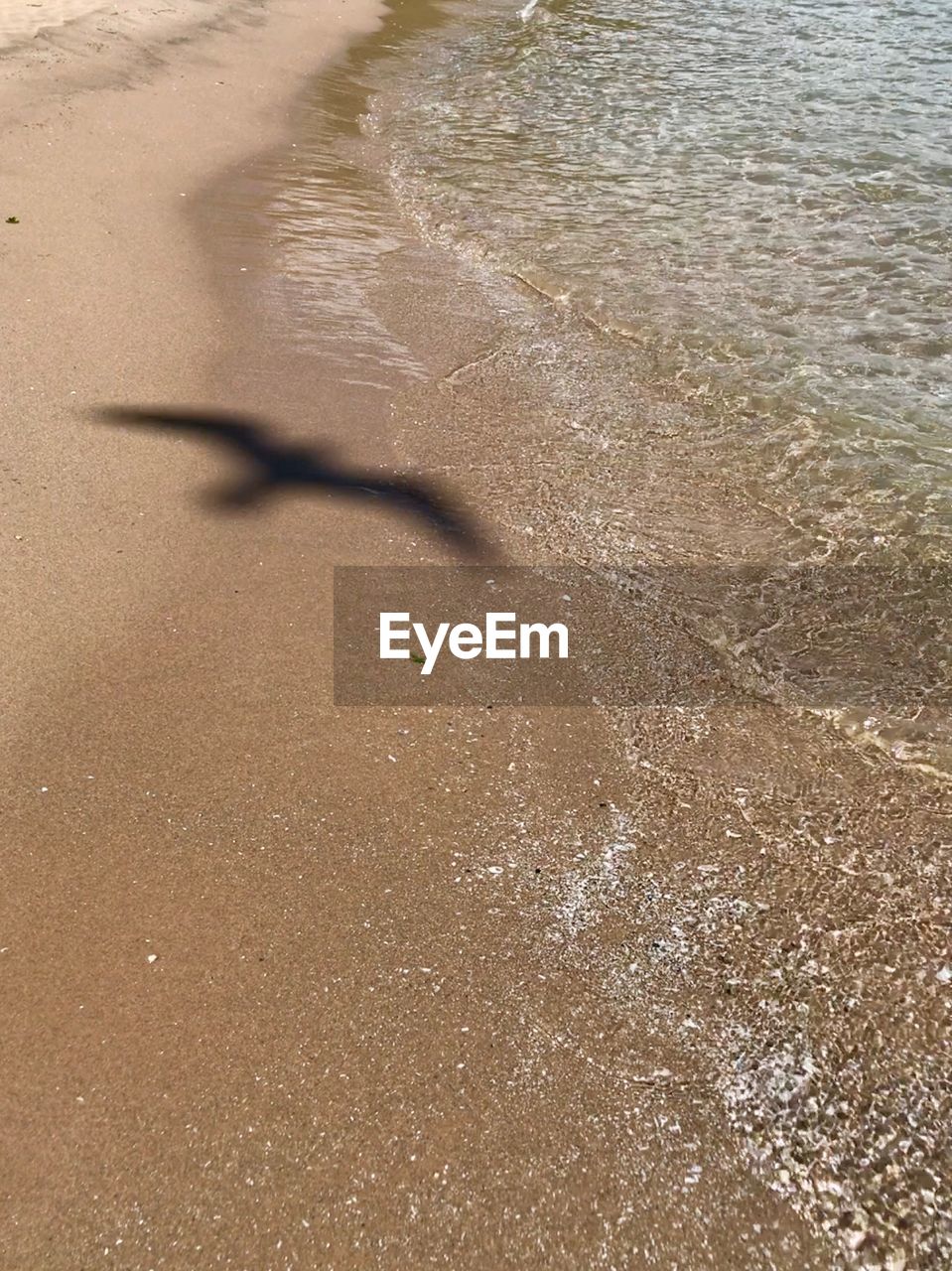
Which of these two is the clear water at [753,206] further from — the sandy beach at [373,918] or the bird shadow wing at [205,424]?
the bird shadow wing at [205,424]

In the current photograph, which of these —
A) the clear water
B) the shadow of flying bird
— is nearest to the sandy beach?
the shadow of flying bird

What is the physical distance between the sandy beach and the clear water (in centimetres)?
107

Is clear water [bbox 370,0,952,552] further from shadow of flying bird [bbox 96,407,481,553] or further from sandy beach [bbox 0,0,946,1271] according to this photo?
shadow of flying bird [bbox 96,407,481,553]

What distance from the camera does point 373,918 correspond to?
275 cm

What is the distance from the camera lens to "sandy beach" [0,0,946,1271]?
2205 mm

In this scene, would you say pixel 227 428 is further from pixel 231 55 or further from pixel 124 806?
pixel 231 55

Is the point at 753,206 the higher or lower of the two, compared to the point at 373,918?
higher

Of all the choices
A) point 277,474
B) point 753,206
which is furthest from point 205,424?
point 753,206

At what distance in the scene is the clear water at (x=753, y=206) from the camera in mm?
5051

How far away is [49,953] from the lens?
2623 mm

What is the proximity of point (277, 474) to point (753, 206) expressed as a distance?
4.81 meters

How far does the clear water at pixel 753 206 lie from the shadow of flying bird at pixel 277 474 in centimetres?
142

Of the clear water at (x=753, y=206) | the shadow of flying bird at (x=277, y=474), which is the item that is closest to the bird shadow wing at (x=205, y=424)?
the shadow of flying bird at (x=277, y=474)

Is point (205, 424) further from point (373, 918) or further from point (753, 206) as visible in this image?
point (753, 206)
